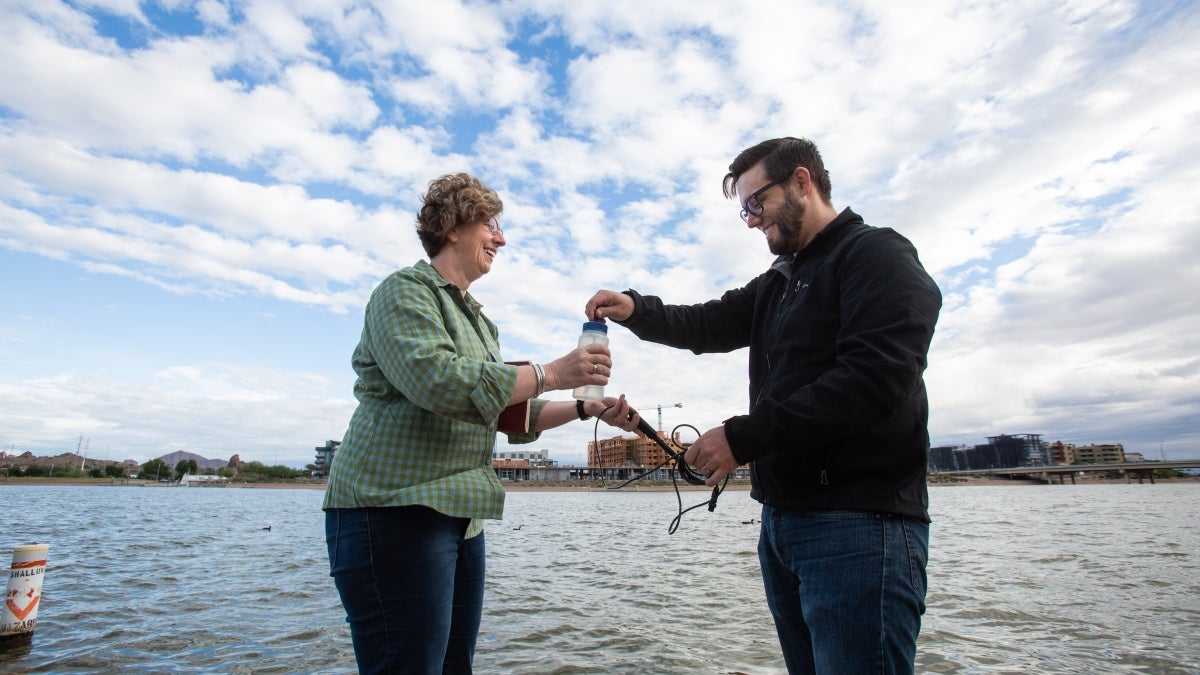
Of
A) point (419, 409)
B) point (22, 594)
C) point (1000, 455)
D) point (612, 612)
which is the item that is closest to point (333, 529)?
point (419, 409)

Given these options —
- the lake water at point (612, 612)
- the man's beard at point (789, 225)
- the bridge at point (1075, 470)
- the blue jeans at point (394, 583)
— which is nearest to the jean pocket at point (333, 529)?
the blue jeans at point (394, 583)

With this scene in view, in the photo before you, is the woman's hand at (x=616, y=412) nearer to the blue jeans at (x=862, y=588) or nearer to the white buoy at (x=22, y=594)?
the blue jeans at (x=862, y=588)

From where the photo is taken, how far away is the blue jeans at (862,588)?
6.78 ft

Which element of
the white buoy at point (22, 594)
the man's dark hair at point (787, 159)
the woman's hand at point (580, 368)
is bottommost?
the white buoy at point (22, 594)

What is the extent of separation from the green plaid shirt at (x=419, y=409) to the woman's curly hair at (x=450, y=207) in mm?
302

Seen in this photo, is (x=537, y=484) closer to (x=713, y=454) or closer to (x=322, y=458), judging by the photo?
(x=322, y=458)

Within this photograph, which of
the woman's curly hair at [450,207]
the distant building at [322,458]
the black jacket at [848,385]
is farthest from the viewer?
the distant building at [322,458]

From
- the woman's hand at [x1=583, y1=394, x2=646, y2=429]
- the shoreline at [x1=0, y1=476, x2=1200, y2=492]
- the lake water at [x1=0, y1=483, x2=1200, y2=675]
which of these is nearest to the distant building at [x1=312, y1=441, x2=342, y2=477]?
the shoreline at [x1=0, y1=476, x2=1200, y2=492]

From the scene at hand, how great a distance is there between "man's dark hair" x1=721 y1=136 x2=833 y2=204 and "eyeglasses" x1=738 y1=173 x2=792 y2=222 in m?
0.02

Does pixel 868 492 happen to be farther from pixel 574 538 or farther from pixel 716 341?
pixel 574 538

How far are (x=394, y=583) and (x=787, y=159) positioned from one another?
2.55 metres

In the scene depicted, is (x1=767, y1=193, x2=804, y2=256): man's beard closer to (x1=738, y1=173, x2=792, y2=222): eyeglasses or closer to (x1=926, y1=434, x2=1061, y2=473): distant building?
(x1=738, y1=173, x2=792, y2=222): eyeglasses

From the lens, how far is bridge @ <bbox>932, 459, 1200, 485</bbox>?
112688 mm

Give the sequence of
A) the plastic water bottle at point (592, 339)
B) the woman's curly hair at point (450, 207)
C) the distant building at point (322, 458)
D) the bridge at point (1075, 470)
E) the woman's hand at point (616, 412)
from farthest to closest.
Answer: the distant building at point (322, 458) → the bridge at point (1075, 470) → the woman's hand at point (616, 412) → the plastic water bottle at point (592, 339) → the woman's curly hair at point (450, 207)
